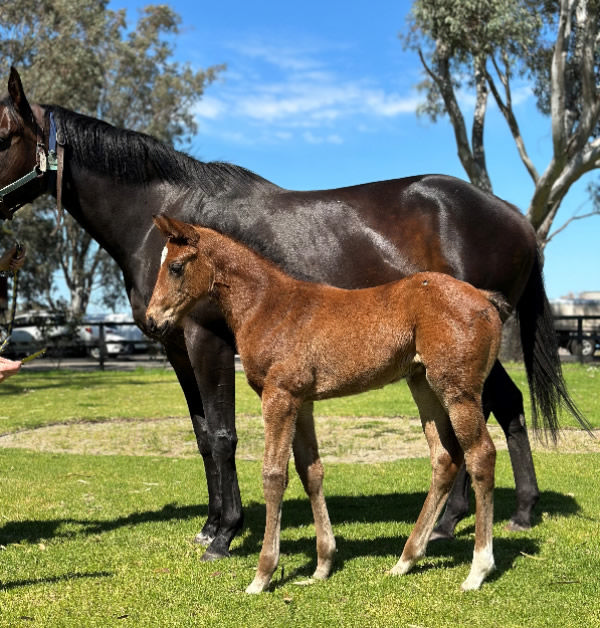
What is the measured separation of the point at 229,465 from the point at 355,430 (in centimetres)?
575

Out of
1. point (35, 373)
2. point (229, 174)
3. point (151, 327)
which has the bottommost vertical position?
point (35, 373)

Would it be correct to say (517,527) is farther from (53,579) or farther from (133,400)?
(133,400)

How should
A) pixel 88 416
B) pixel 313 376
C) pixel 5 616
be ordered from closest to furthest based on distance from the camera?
pixel 5 616
pixel 313 376
pixel 88 416

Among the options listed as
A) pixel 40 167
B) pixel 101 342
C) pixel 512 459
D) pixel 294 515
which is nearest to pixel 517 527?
pixel 512 459

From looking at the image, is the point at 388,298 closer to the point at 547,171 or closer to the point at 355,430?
the point at 355,430

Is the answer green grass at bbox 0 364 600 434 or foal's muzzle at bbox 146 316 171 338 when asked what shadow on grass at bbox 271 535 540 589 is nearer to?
foal's muzzle at bbox 146 316 171 338

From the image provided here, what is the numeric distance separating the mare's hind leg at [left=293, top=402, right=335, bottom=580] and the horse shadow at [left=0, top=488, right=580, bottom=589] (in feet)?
0.82

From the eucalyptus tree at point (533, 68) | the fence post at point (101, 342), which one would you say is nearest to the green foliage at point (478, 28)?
the eucalyptus tree at point (533, 68)

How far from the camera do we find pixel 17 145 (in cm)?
521

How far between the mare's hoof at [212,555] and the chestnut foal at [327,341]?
0.77m

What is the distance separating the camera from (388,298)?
13.1 feet

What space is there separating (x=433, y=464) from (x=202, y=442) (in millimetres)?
1999

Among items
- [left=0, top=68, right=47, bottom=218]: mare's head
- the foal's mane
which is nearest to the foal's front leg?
the foal's mane

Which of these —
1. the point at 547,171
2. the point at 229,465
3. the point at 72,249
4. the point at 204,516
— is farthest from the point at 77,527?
the point at 72,249
